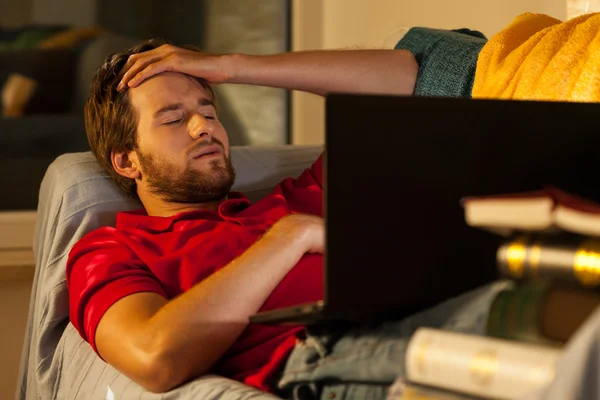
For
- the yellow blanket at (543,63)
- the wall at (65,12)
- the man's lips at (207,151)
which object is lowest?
the man's lips at (207,151)

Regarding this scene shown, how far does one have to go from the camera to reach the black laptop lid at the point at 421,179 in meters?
0.87

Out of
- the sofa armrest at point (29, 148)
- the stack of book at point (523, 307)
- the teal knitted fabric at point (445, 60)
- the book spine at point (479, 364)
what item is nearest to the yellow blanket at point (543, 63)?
the teal knitted fabric at point (445, 60)

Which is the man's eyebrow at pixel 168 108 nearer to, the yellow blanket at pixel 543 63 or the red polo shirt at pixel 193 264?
the red polo shirt at pixel 193 264

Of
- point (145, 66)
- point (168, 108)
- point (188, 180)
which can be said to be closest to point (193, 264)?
point (188, 180)

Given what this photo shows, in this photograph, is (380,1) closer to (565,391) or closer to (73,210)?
(73,210)

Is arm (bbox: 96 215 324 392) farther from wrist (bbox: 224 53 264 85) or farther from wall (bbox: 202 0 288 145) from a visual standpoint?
wall (bbox: 202 0 288 145)

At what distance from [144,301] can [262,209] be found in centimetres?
41

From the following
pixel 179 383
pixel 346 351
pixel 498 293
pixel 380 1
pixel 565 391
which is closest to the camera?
pixel 565 391

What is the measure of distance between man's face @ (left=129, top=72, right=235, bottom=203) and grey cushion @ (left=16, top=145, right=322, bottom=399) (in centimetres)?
→ 15

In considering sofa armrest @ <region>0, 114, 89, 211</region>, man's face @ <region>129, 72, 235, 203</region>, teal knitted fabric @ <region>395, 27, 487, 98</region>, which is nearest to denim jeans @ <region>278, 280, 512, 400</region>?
man's face @ <region>129, 72, 235, 203</region>

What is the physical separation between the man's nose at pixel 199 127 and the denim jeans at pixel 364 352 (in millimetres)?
626

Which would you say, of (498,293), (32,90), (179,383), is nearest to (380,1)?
(32,90)

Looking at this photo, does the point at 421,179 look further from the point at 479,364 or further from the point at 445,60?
the point at 445,60

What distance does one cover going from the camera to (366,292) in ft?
2.97
